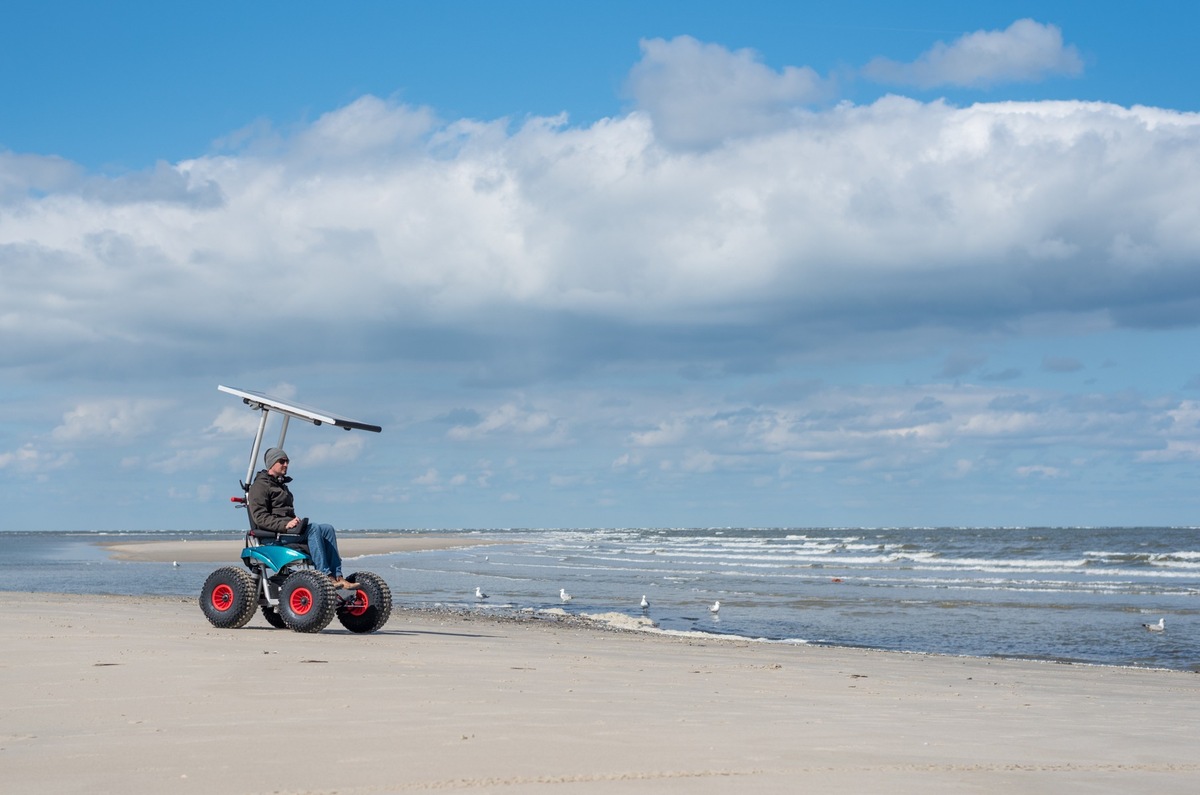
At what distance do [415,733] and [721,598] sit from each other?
25.5 meters

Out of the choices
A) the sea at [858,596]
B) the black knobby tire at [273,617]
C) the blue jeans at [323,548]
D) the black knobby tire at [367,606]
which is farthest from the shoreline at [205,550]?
the blue jeans at [323,548]

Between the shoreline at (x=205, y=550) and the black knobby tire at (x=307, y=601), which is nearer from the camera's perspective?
the black knobby tire at (x=307, y=601)

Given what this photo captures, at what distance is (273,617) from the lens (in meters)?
13.7

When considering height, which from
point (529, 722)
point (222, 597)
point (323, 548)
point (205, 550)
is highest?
point (323, 548)

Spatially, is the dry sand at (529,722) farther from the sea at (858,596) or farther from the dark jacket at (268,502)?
the sea at (858,596)

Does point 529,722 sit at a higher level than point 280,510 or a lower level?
lower

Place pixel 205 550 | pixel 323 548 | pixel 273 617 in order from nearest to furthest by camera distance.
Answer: pixel 323 548
pixel 273 617
pixel 205 550

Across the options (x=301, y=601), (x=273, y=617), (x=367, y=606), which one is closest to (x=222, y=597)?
(x=273, y=617)

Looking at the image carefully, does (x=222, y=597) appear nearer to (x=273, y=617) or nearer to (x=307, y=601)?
(x=273, y=617)

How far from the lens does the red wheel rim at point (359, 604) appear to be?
45.6 ft

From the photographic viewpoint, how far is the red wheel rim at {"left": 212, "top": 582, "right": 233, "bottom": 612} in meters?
13.8

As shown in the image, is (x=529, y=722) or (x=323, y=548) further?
(x=323, y=548)

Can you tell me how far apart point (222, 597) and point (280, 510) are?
4.81ft

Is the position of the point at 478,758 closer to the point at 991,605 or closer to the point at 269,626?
the point at 269,626
